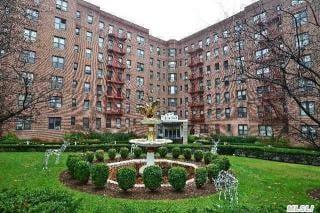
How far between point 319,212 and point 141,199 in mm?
6760

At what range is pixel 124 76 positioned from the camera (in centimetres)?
4647

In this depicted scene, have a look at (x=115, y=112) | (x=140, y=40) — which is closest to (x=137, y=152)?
(x=115, y=112)

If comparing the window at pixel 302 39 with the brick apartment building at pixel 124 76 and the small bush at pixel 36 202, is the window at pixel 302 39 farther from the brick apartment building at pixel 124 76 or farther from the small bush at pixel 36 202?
the brick apartment building at pixel 124 76

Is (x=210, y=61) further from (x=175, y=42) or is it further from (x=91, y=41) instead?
(x=91, y=41)

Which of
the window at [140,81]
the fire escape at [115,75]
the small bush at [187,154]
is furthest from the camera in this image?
the window at [140,81]

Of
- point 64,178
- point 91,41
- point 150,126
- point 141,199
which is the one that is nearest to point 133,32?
point 91,41

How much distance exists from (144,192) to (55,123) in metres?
26.0

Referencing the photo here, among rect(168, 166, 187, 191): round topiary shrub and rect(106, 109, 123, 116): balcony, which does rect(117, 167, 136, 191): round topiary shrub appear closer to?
rect(168, 166, 187, 191): round topiary shrub

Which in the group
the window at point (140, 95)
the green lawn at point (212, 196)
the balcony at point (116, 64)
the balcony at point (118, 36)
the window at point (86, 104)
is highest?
the balcony at point (118, 36)

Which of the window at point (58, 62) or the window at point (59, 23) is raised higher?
the window at point (59, 23)

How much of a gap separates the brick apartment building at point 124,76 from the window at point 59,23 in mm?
136

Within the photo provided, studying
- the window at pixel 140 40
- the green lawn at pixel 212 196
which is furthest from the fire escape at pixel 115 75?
the green lawn at pixel 212 196

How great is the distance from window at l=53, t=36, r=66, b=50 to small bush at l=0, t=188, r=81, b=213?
32.8 metres

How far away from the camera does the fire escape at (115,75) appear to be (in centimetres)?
4332
